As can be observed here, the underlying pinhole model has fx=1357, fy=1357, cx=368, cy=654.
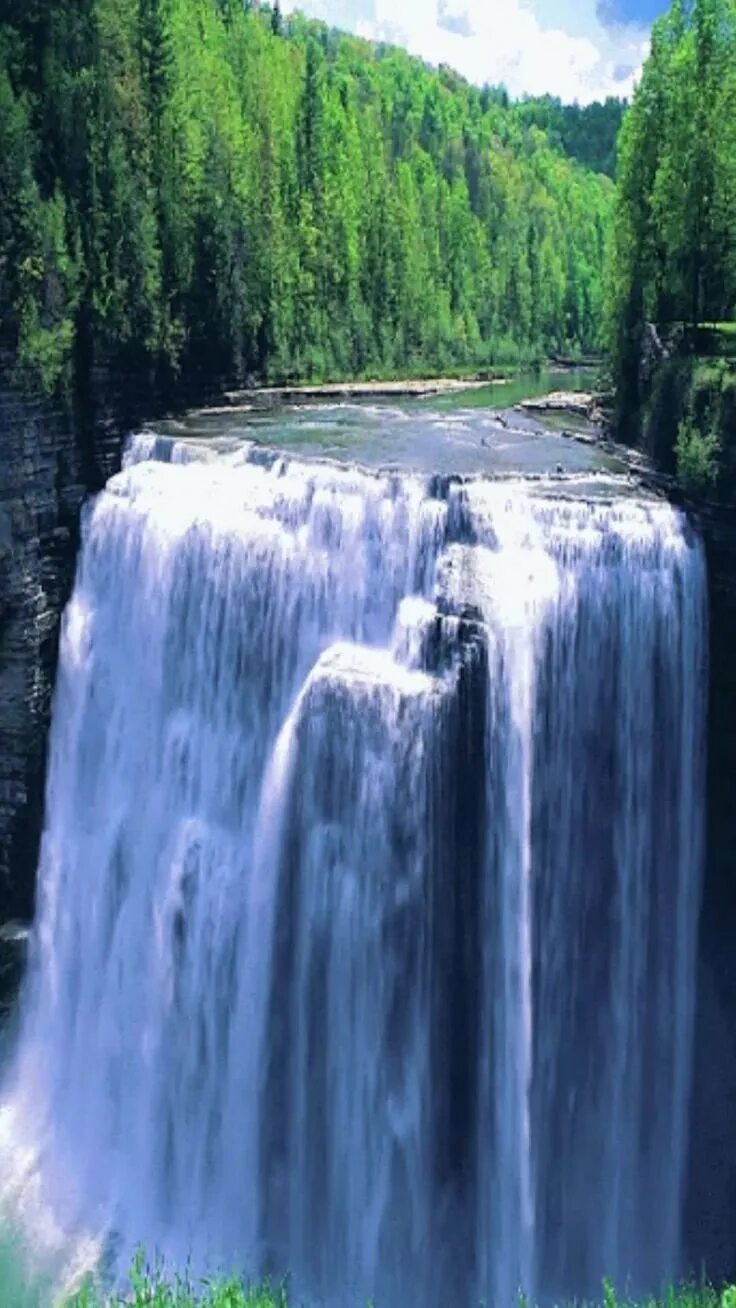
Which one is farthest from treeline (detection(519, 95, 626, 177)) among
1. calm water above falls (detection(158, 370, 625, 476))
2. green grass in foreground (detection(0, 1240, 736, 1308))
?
green grass in foreground (detection(0, 1240, 736, 1308))

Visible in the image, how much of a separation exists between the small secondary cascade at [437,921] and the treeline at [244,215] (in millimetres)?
8890

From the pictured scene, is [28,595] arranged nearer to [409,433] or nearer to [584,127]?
[409,433]

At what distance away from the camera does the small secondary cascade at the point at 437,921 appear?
1923 centimetres

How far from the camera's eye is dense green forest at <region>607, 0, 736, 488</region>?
21422 millimetres

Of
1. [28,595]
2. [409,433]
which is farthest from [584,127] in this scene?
[28,595]

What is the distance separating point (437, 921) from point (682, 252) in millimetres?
14140

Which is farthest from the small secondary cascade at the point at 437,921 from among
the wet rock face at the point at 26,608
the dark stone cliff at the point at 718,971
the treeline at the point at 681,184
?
the treeline at the point at 681,184

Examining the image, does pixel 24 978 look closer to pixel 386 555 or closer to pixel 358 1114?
pixel 358 1114

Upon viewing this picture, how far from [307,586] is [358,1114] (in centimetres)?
798

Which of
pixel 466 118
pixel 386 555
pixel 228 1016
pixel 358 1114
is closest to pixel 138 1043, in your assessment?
pixel 228 1016

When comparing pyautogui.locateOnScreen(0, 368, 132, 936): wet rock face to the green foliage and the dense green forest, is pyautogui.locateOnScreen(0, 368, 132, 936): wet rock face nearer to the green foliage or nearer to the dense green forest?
the dense green forest

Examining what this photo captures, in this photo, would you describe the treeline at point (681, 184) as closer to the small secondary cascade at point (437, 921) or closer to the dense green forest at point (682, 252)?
the dense green forest at point (682, 252)

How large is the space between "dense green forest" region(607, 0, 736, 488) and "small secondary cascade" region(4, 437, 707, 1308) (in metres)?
2.23

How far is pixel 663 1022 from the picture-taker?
20.1 meters
